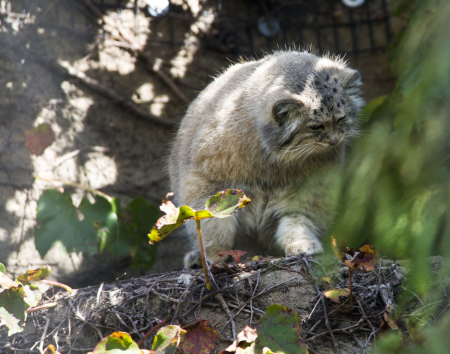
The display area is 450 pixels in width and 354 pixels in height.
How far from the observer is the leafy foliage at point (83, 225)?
329 centimetres

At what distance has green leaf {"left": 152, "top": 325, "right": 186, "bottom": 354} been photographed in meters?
1.68

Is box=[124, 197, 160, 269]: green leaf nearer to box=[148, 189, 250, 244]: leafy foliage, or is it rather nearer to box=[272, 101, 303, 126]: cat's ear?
box=[272, 101, 303, 126]: cat's ear

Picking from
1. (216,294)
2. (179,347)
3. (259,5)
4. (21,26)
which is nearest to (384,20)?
(259,5)

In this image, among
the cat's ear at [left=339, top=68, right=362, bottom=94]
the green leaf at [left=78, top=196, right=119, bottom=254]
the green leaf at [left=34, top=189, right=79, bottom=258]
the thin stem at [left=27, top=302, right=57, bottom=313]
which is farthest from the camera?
the green leaf at [left=78, top=196, right=119, bottom=254]

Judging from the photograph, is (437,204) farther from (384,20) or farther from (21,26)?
(384,20)

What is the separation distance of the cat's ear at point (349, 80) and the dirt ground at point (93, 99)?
195 cm

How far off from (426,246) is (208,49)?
413cm

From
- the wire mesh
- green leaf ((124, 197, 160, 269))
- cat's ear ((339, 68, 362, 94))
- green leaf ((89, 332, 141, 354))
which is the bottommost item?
green leaf ((124, 197, 160, 269))

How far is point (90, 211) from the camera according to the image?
3.47 meters

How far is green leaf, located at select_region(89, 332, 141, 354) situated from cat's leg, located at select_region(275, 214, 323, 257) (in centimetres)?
129

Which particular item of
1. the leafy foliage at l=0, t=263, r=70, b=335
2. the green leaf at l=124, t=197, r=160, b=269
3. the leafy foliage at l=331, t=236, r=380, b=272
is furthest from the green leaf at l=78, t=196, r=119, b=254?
the leafy foliage at l=331, t=236, r=380, b=272

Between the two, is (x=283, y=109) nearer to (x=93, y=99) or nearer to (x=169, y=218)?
(x=169, y=218)

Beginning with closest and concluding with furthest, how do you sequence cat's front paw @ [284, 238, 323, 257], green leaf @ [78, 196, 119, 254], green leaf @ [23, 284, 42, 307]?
green leaf @ [23, 284, 42, 307]
cat's front paw @ [284, 238, 323, 257]
green leaf @ [78, 196, 119, 254]

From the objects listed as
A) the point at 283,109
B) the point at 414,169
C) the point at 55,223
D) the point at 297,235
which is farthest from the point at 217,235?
the point at 414,169
